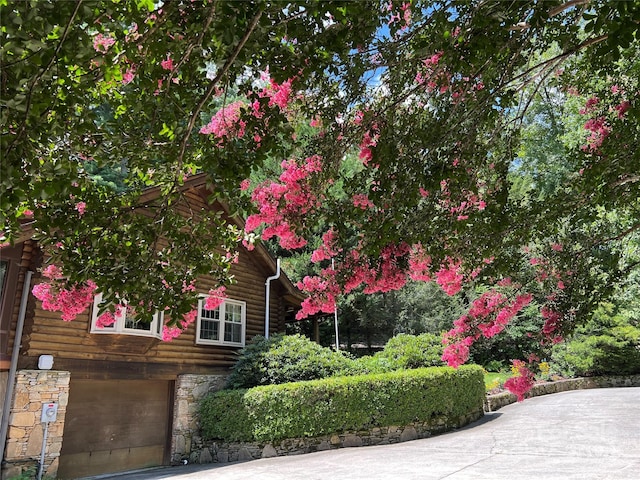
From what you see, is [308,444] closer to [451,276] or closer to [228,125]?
[451,276]

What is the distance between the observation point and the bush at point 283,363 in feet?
36.7

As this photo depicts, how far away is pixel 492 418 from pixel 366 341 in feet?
37.7

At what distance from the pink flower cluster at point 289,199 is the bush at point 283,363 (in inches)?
268

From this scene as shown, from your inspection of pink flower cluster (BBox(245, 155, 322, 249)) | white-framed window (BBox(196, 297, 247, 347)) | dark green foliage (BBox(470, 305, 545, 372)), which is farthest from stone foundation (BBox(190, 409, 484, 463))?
dark green foliage (BBox(470, 305, 545, 372))

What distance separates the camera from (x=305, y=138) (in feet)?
16.2

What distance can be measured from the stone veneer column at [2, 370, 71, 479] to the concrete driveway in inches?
56.2

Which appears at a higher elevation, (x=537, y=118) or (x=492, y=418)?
(x=537, y=118)

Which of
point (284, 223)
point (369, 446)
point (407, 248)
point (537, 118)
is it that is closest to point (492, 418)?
point (369, 446)

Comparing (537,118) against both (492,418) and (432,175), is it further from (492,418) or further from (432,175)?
(432,175)

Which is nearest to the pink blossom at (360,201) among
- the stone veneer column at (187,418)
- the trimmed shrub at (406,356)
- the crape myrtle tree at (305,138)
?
the crape myrtle tree at (305,138)

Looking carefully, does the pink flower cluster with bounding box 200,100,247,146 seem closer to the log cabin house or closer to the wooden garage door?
the log cabin house

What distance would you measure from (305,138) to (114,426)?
893cm

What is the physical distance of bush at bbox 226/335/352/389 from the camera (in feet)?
36.7

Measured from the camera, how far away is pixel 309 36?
2.92 m
